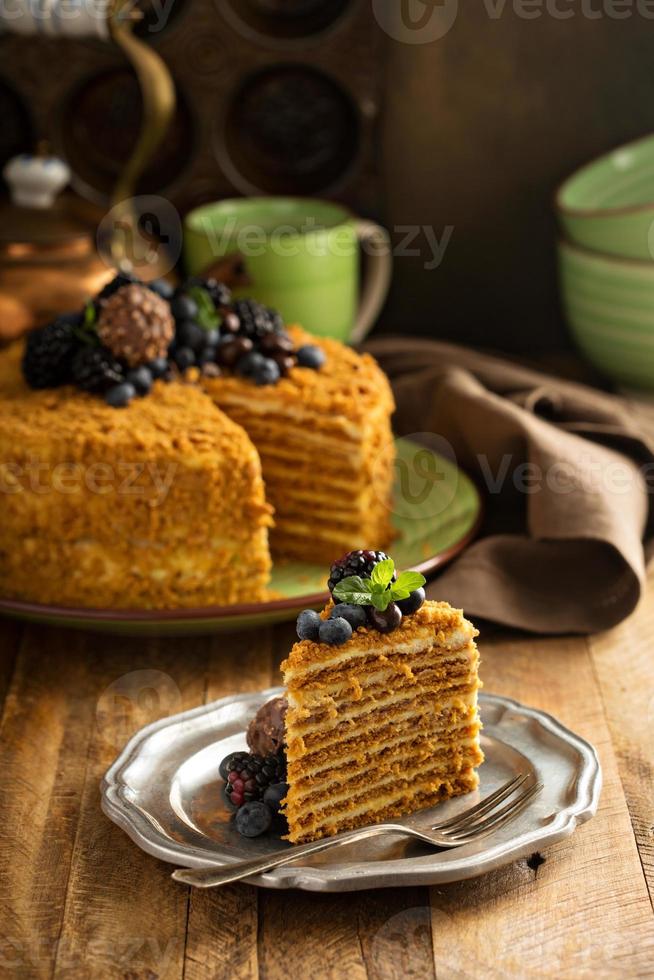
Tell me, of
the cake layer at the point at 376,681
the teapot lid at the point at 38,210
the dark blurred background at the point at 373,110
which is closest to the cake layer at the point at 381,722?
the cake layer at the point at 376,681

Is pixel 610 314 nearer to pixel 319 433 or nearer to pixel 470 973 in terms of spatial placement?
pixel 319 433

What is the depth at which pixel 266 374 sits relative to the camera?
3045 mm

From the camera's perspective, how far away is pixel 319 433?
3.04 m

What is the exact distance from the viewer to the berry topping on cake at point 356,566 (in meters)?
2.11

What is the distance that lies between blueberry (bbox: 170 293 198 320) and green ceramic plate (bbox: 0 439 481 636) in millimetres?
648

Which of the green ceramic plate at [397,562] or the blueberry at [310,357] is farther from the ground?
the blueberry at [310,357]

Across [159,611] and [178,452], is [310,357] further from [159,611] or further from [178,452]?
[159,611]

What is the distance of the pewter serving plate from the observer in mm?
1905

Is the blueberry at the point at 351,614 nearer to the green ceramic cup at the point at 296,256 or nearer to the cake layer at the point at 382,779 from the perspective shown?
the cake layer at the point at 382,779

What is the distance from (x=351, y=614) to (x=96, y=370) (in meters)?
1.12

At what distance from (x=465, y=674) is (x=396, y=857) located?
33 cm

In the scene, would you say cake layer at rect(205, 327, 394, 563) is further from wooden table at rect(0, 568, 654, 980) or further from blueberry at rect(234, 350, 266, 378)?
wooden table at rect(0, 568, 654, 980)

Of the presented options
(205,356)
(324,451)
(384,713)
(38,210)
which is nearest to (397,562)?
(324,451)

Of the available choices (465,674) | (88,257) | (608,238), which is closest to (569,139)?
(608,238)
